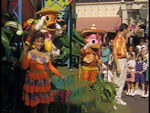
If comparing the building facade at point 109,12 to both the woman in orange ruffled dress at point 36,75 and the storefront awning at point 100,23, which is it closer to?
the storefront awning at point 100,23

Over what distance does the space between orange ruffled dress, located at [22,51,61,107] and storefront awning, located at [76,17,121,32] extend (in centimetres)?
1212

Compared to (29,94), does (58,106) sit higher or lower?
lower

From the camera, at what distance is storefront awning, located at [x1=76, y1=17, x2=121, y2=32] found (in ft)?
51.0

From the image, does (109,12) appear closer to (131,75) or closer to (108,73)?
(108,73)

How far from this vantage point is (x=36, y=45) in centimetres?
340

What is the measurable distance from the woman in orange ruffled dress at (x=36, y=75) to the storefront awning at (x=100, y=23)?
1208 centimetres

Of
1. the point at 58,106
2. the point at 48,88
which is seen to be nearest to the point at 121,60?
the point at 58,106

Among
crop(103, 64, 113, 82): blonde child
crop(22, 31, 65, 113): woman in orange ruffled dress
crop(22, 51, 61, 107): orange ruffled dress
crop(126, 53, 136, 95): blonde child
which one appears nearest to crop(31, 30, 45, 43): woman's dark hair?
crop(22, 31, 65, 113): woman in orange ruffled dress

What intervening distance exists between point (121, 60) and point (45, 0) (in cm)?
261

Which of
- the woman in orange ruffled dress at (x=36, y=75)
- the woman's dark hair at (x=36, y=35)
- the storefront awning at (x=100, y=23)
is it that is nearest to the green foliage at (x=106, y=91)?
the woman in orange ruffled dress at (x=36, y=75)

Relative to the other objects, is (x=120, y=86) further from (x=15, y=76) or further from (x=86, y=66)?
(x=15, y=76)

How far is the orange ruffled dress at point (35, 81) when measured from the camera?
330 centimetres

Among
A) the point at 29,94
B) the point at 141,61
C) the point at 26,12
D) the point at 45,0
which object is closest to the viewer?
the point at 29,94

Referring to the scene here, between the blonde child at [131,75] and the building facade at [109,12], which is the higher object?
the building facade at [109,12]
